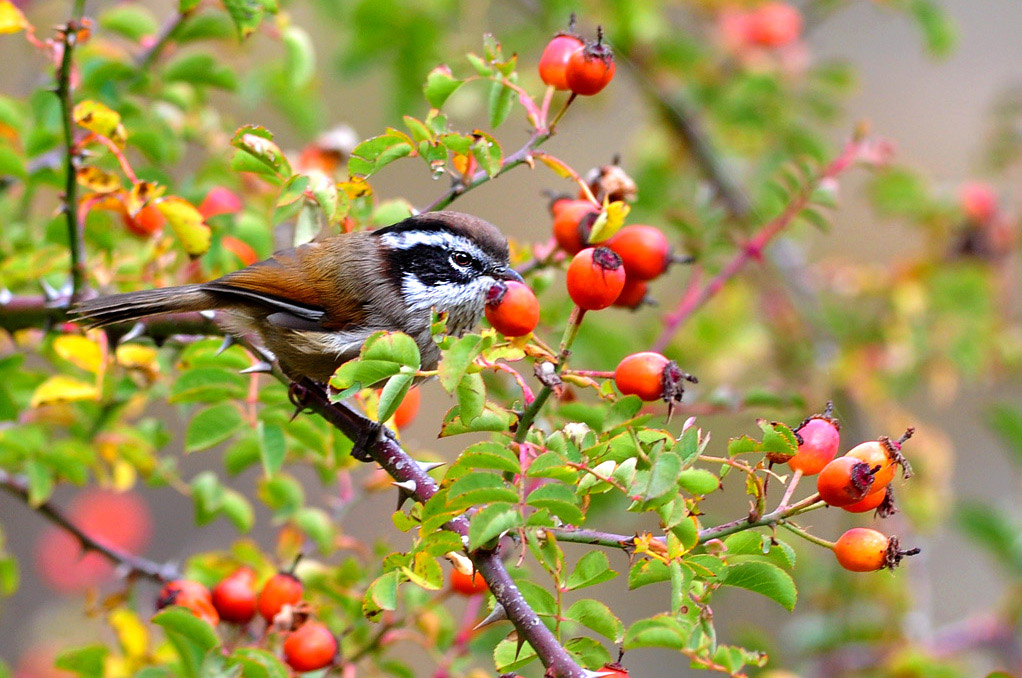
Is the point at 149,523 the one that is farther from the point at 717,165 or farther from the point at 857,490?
the point at 857,490

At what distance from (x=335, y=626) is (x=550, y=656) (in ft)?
4.34

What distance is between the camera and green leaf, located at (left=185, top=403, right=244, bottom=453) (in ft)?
10.2

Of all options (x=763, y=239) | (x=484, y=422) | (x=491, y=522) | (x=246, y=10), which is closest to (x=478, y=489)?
(x=491, y=522)

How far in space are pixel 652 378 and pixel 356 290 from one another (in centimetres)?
177

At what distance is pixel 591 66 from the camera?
8.64 feet

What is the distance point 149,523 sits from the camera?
7.35 meters

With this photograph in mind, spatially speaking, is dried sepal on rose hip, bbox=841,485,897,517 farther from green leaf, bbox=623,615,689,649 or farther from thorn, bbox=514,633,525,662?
thorn, bbox=514,633,525,662

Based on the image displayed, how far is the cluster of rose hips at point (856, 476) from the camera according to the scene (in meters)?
2.03

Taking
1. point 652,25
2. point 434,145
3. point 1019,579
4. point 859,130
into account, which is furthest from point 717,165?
point 434,145

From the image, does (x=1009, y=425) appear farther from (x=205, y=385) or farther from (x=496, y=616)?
(x=205, y=385)

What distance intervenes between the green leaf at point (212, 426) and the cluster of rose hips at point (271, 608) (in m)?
0.43

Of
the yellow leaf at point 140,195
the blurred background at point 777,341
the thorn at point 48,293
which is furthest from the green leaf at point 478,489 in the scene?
the thorn at point 48,293

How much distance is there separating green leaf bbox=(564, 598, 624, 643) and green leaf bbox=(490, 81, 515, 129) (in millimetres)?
1331

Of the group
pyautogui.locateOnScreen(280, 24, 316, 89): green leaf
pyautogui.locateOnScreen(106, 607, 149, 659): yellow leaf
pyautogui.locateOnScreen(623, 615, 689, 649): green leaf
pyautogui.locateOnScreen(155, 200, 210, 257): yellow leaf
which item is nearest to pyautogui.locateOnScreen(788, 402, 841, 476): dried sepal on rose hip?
pyautogui.locateOnScreen(623, 615, 689, 649): green leaf
